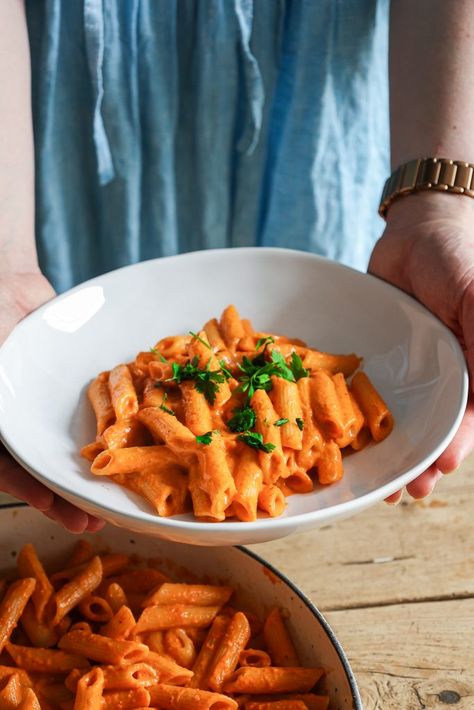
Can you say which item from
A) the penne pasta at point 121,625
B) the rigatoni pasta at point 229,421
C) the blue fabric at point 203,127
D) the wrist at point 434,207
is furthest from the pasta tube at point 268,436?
the blue fabric at point 203,127

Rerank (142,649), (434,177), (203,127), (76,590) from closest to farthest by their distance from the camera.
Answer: (142,649) → (76,590) → (434,177) → (203,127)

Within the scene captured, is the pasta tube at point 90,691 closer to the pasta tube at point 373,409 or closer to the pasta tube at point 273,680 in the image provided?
the pasta tube at point 273,680

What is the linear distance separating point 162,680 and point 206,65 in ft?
4.86

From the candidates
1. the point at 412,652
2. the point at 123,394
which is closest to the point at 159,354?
the point at 123,394

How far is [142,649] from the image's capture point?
4.44 ft

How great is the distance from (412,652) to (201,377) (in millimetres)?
623

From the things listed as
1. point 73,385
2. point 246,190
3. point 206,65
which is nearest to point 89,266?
point 246,190

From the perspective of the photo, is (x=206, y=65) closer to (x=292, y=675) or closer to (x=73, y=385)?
(x=73, y=385)

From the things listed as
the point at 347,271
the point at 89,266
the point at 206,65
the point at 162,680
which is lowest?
the point at 162,680

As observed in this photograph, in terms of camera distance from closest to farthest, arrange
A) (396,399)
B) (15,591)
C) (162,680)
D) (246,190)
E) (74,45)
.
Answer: (162,680), (15,591), (396,399), (74,45), (246,190)

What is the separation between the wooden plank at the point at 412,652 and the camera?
4.53ft

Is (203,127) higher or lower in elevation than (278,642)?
higher

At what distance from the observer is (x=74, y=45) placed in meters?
2.03

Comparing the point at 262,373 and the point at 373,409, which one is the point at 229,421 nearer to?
the point at 262,373
